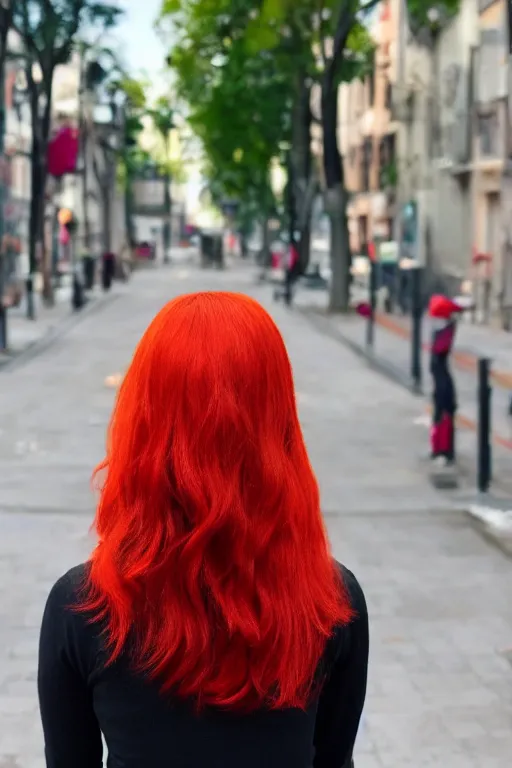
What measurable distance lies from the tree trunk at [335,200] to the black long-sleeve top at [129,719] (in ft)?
99.9

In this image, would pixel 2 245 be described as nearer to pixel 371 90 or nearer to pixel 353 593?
pixel 371 90

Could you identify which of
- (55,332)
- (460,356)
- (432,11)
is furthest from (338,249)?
(460,356)

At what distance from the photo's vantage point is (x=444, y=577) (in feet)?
25.2

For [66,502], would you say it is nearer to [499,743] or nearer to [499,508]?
[499,508]

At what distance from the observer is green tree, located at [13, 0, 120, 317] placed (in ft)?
105

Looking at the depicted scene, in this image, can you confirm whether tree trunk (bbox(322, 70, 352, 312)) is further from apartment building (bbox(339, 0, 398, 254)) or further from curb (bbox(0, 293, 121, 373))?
apartment building (bbox(339, 0, 398, 254))

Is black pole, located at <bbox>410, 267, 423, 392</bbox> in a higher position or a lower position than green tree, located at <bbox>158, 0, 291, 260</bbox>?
Answer: lower

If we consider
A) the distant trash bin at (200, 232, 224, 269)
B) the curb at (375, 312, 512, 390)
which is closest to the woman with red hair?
the curb at (375, 312, 512, 390)

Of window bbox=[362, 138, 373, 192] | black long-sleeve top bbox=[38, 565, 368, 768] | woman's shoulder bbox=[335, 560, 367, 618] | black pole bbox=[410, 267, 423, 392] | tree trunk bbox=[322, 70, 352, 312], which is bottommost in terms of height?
black pole bbox=[410, 267, 423, 392]

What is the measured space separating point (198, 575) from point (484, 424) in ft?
26.2

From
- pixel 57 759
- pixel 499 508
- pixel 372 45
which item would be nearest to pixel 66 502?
pixel 499 508

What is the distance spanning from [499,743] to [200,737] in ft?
11.2

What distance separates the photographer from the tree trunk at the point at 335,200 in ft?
105

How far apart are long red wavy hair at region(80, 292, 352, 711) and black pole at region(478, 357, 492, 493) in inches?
308
